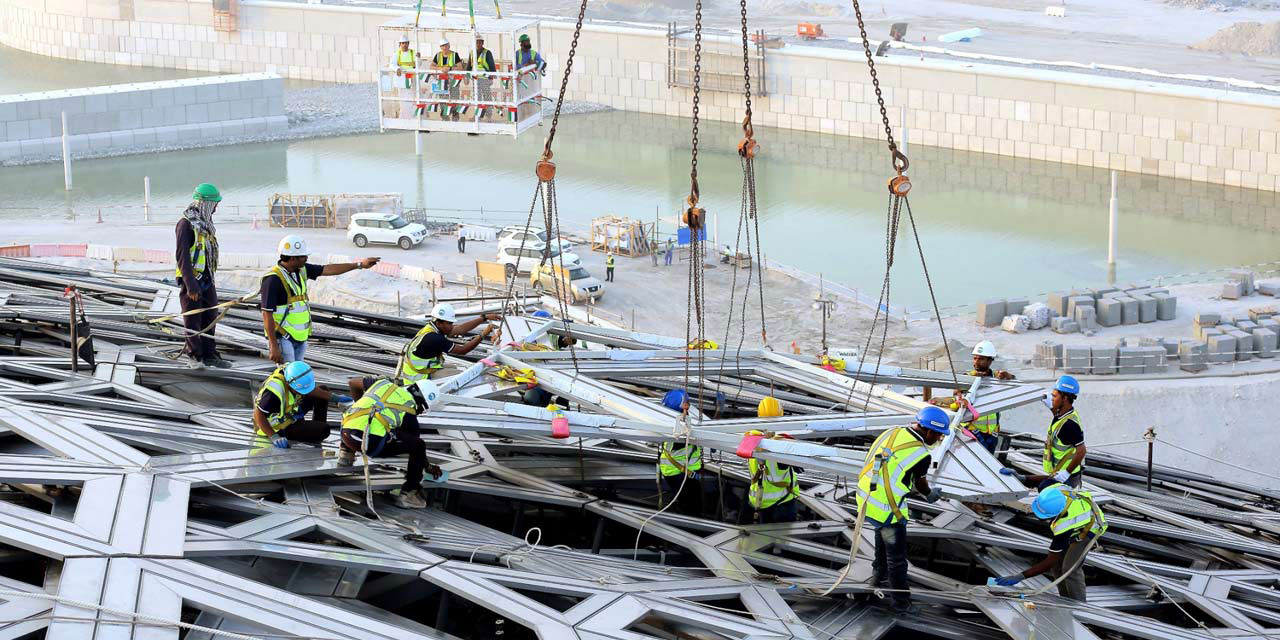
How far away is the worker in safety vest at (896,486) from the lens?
41.3ft

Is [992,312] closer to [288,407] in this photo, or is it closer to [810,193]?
[810,193]

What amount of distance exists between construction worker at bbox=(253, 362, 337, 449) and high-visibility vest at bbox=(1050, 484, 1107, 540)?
6.78 meters

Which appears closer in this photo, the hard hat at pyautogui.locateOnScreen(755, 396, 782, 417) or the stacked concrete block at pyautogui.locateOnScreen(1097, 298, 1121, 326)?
the hard hat at pyautogui.locateOnScreen(755, 396, 782, 417)

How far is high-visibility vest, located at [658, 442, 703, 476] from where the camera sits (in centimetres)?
1499

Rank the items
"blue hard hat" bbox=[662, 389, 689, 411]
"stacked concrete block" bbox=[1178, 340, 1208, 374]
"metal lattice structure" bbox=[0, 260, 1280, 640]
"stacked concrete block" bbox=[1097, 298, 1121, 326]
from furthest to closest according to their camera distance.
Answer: "stacked concrete block" bbox=[1097, 298, 1121, 326]
"stacked concrete block" bbox=[1178, 340, 1208, 374]
"blue hard hat" bbox=[662, 389, 689, 411]
"metal lattice structure" bbox=[0, 260, 1280, 640]

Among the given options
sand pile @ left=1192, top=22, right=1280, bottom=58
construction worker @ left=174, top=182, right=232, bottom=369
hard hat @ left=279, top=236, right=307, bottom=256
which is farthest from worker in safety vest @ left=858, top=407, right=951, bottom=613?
sand pile @ left=1192, top=22, right=1280, bottom=58

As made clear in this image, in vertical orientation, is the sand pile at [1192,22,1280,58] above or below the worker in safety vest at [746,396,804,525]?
above

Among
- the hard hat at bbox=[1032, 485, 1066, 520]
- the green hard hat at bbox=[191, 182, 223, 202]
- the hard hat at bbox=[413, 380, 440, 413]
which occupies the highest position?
the green hard hat at bbox=[191, 182, 223, 202]

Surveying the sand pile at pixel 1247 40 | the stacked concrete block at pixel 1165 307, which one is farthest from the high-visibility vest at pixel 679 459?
the sand pile at pixel 1247 40

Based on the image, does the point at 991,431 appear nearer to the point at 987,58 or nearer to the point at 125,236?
the point at 125,236

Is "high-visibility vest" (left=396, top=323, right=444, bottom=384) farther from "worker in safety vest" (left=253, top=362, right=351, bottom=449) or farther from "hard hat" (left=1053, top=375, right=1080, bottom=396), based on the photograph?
"hard hat" (left=1053, top=375, right=1080, bottom=396)

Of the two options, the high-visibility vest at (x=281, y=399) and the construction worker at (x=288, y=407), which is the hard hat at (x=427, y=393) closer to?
the construction worker at (x=288, y=407)

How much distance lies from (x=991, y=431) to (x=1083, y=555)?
3367 mm

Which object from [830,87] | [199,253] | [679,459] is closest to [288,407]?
[199,253]
